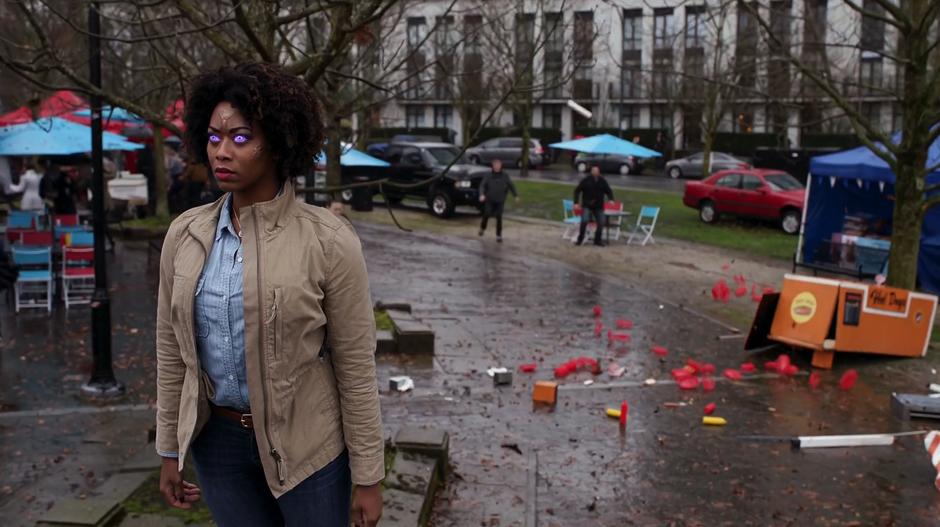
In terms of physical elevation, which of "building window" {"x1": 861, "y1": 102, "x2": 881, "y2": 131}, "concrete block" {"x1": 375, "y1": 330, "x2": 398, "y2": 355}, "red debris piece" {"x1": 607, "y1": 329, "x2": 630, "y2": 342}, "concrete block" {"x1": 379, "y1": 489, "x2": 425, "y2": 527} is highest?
"building window" {"x1": 861, "y1": 102, "x2": 881, "y2": 131}

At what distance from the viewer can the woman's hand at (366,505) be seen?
2.69 meters

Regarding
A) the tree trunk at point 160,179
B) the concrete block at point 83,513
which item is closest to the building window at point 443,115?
the tree trunk at point 160,179

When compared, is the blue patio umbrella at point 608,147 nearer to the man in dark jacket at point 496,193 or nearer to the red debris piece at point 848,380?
the man in dark jacket at point 496,193

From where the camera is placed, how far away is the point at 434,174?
2588cm

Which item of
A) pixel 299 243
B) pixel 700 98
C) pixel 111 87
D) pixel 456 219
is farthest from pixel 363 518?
pixel 700 98

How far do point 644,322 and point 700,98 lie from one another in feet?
105

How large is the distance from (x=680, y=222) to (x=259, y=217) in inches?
913

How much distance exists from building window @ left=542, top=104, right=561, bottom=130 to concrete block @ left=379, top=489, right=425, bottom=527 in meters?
55.9

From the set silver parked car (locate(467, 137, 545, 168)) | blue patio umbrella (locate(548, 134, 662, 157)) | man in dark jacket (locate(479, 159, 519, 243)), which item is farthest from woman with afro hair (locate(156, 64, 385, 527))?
silver parked car (locate(467, 137, 545, 168))

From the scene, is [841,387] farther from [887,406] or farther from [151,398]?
[151,398]

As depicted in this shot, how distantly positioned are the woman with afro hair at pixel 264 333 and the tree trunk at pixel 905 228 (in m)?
9.69

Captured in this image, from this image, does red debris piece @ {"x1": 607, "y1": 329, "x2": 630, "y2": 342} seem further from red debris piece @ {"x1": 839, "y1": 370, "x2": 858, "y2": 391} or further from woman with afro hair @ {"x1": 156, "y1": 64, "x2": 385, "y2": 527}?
woman with afro hair @ {"x1": 156, "y1": 64, "x2": 385, "y2": 527}

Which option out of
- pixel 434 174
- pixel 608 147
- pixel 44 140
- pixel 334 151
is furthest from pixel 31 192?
pixel 608 147

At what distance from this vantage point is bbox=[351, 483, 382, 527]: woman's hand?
8.84ft
